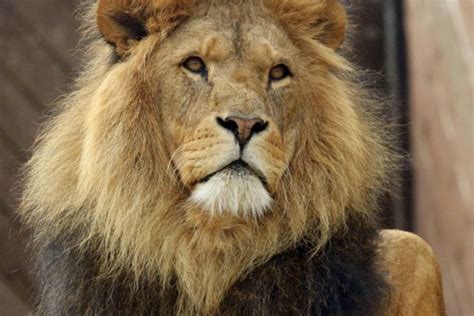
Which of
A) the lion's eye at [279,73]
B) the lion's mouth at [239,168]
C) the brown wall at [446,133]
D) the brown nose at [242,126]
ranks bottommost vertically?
the brown wall at [446,133]

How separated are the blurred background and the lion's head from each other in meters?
2.73

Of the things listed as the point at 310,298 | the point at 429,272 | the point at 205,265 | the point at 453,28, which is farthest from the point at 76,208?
the point at 453,28

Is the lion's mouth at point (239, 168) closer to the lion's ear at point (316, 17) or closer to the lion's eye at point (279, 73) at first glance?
the lion's eye at point (279, 73)

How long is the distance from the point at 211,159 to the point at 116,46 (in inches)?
27.8

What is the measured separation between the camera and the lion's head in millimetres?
4707

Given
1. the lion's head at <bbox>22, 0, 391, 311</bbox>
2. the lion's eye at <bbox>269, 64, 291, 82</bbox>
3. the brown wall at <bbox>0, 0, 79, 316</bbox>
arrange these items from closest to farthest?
1. the lion's head at <bbox>22, 0, 391, 311</bbox>
2. the lion's eye at <bbox>269, 64, 291, 82</bbox>
3. the brown wall at <bbox>0, 0, 79, 316</bbox>

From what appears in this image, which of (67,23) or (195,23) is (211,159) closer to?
(195,23)

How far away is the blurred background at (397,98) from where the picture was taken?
7809mm

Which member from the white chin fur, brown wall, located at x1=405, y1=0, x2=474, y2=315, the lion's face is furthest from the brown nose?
brown wall, located at x1=405, y1=0, x2=474, y2=315

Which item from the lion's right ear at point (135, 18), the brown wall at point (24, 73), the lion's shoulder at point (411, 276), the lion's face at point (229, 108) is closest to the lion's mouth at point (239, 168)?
the lion's face at point (229, 108)

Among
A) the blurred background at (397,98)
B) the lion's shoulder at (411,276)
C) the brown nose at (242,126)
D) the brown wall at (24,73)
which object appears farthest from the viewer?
the brown wall at (24,73)

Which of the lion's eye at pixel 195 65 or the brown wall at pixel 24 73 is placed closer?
the lion's eye at pixel 195 65

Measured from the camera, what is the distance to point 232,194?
458cm

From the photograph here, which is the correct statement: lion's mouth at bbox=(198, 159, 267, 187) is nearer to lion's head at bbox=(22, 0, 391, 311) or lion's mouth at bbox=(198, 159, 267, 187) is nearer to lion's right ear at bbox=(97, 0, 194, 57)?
lion's head at bbox=(22, 0, 391, 311)
